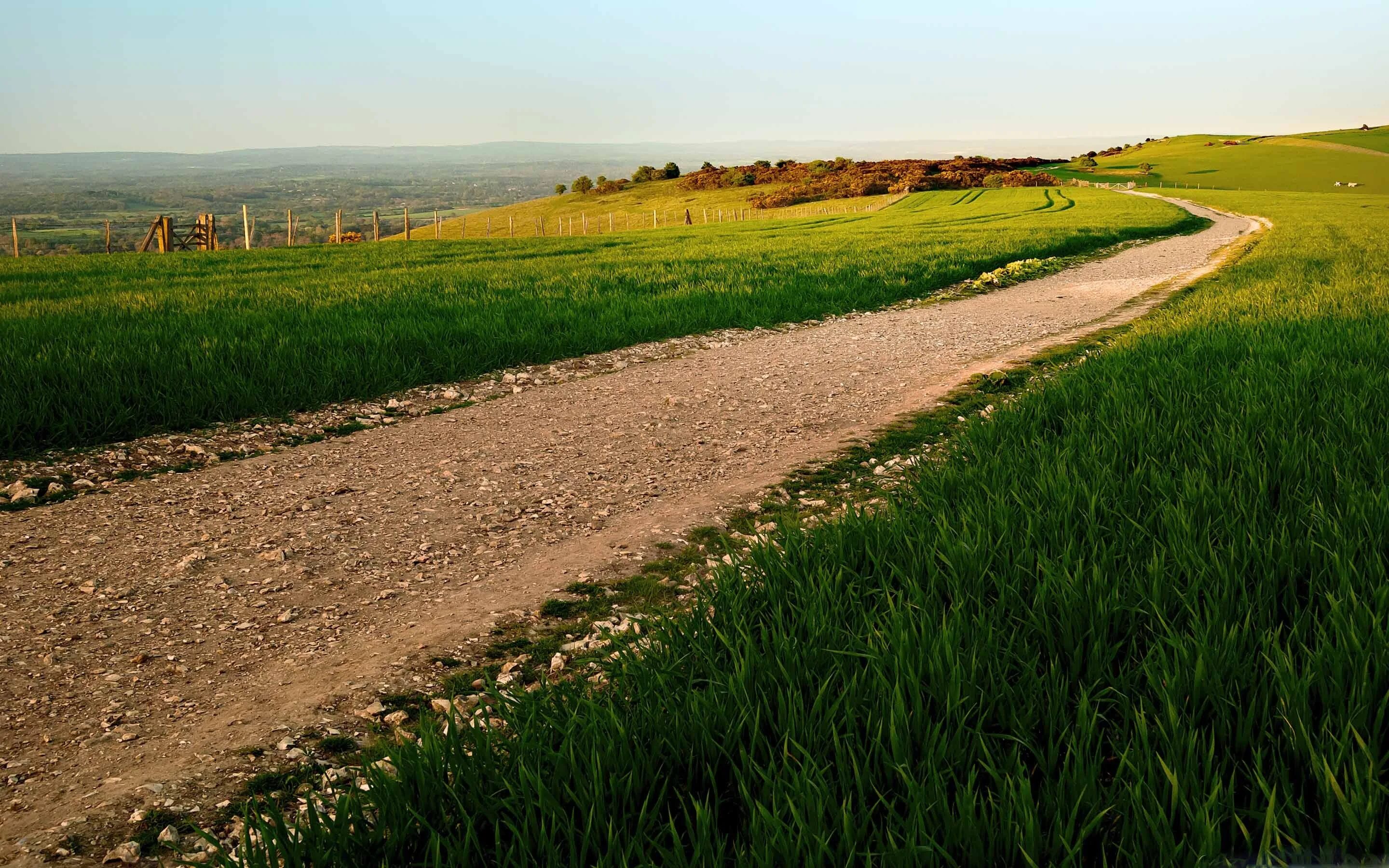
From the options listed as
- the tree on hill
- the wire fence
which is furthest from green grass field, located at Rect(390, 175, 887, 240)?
the tree on hill

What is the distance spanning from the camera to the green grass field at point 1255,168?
290 ft

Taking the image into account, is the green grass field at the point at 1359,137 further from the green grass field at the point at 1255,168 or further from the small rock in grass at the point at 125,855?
the small rock in grass at the point at 125,855

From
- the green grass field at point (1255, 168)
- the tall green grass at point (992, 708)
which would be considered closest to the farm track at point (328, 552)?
the tall green grass at point (992, 708)

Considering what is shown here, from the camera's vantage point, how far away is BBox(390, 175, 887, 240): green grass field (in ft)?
266

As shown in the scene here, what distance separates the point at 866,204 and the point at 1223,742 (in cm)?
7989

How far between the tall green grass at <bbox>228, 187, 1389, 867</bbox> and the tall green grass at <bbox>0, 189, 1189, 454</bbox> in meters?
7.42

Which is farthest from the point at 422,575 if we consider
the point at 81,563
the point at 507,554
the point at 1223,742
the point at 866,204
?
the point at 866,204

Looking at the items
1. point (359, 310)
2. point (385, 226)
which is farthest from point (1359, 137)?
point (359, 310)

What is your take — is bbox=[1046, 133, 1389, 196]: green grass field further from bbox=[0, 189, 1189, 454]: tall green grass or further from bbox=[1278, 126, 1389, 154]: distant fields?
bbox=[0, 189, 1189, 454]: tall green grass

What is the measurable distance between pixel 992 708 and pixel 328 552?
15.2ft

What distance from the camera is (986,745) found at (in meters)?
2.36

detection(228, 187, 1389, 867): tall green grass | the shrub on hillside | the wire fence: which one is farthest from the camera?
the shrub on hillside

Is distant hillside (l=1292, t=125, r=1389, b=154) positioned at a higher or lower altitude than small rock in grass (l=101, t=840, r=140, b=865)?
higher

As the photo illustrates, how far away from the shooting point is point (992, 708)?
258 cm
